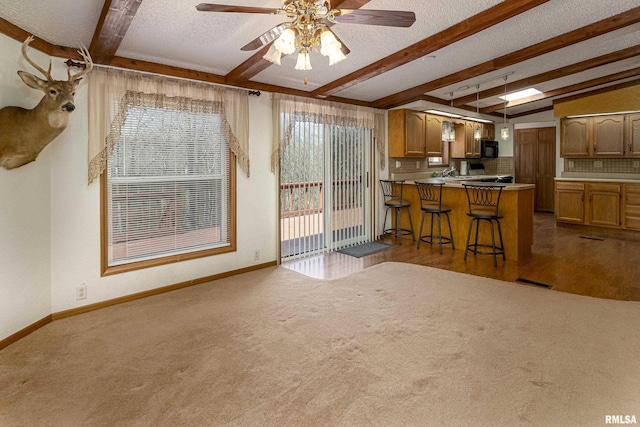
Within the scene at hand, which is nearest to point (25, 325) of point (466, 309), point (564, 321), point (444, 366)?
point (444, 366)

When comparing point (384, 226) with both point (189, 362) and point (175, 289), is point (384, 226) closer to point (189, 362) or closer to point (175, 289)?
point (175, 289)

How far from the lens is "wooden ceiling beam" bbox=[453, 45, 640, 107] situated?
15.4 feet

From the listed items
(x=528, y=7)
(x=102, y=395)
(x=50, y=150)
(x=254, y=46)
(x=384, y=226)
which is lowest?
(x=102, y=395)

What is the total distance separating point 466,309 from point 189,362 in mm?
2322

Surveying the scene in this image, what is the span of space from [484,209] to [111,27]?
4712 mm

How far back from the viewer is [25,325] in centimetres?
284

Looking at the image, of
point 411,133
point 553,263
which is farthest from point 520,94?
point 553,263

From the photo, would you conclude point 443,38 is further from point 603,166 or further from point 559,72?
point 603,166

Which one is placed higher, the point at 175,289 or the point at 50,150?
the point at 50,150

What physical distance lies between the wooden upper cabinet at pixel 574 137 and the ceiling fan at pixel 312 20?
262 inches

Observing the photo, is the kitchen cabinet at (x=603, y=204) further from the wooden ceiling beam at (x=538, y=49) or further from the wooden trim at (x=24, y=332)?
the wooden trim at (x=24, y=332)

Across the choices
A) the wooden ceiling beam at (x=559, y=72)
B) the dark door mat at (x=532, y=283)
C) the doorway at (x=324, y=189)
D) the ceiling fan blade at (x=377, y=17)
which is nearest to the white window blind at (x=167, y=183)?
the doorway at (x=324, y=189)

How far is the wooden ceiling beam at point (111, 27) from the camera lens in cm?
237

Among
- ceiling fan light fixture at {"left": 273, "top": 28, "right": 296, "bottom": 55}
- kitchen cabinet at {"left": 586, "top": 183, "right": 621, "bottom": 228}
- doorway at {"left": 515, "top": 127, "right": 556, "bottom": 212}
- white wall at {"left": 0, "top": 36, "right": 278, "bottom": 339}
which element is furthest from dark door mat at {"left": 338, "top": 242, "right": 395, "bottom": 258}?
doorway at {"left": 515, "top": 127, "right": 556, "bottom": 212}
